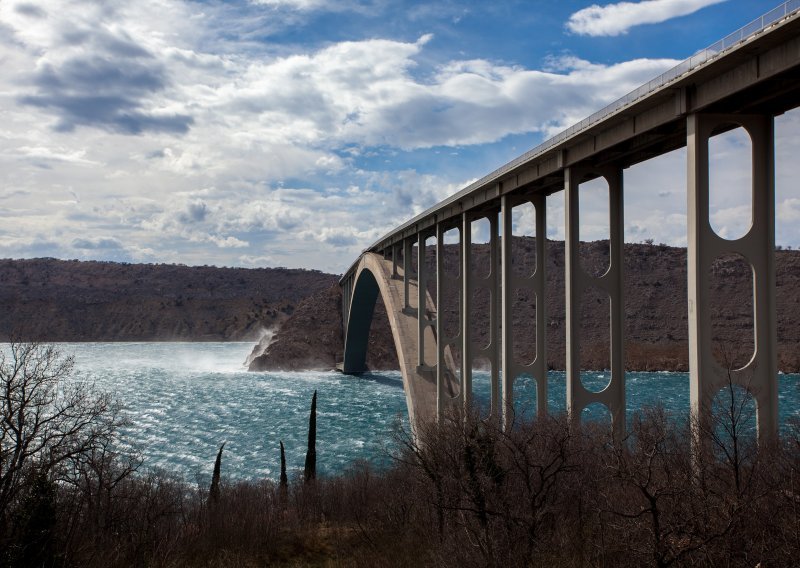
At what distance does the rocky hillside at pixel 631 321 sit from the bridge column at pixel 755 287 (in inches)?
2671

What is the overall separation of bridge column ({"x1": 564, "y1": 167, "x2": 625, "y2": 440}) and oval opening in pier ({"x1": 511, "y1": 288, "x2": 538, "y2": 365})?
222 feet

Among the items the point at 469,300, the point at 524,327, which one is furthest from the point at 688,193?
the point at 524,327

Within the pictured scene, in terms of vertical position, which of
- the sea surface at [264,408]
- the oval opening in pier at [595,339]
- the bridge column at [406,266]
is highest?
the bridge column at [406,266]

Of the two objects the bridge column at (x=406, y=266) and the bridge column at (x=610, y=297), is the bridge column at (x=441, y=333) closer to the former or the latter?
the bridge column at (x=406, y=266)

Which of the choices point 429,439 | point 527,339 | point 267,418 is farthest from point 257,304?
point 429,439

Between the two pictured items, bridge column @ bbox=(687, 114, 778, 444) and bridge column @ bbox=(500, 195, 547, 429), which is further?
bridge column @ bbox=(500, 195, 547, 429)

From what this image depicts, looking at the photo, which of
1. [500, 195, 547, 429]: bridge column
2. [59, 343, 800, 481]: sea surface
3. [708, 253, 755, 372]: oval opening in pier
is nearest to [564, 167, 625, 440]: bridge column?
[500, 195, 547, 429]: bridge column

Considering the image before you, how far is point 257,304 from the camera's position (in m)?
145

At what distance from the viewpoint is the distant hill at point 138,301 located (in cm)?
13475

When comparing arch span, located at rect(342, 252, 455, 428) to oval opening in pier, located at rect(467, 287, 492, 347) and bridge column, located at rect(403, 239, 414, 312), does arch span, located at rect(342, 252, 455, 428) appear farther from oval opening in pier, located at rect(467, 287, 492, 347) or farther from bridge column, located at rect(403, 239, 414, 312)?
oval opening in pier, located at rect(467, 287, 492, 347)

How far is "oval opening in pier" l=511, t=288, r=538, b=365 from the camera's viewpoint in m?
89.6

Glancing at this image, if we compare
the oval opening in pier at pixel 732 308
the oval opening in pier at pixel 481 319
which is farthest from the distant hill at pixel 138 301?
the oval opening in pier at pixel 732 308

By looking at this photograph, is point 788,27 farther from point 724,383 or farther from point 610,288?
point 610,288

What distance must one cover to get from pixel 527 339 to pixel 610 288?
78.2 meters
